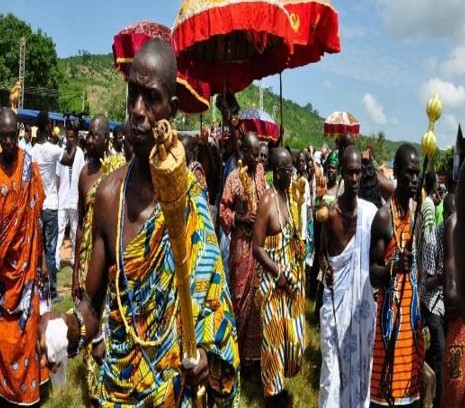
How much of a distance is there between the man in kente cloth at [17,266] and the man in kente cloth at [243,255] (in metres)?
1.98

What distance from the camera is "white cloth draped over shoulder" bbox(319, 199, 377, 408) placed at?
15.5 feet

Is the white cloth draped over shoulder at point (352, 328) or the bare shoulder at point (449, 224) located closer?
the bare shoulder at point (449, 224)

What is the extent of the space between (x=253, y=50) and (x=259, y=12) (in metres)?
0.99

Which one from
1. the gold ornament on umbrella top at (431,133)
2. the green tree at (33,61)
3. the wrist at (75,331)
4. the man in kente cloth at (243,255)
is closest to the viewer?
the wrist at (75,331)

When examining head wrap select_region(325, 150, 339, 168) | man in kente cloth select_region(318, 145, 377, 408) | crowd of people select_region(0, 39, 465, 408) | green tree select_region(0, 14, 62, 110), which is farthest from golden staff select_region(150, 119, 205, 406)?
green tree select_region(0, 14, 62, 110)

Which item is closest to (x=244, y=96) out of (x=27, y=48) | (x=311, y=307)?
(x=27, y=48)

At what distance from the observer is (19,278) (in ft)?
15.7

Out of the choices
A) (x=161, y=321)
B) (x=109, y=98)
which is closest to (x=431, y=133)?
(x=161, y=321)

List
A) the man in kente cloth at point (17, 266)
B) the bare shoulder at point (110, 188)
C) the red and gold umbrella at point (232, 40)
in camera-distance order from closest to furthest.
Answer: the bare shoulder at point (110, 188)
the red and gold umbrella at point (232, 40)
the man in kente cloth at point (17, 266)

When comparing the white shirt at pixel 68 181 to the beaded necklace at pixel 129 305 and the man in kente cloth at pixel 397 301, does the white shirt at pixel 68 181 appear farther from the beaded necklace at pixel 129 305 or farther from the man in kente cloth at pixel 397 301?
the beaded necklace at pixel 129 305

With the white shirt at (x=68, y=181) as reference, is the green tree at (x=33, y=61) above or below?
above

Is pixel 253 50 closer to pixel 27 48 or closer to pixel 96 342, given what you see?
pixel 96 342

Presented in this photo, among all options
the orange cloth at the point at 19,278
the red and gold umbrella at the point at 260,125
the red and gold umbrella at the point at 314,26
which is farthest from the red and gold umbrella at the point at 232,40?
the red and gold umbrella at the point at 260,125

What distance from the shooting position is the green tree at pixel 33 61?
62219 millimetres
